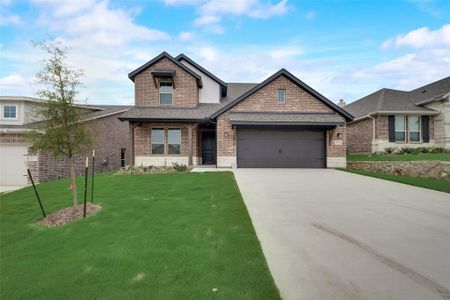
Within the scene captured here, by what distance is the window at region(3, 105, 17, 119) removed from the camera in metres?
16.1

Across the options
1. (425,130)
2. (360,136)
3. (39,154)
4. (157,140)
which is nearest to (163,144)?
(157,140)

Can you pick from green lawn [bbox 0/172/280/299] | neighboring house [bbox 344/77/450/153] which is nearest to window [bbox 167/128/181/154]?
green lawn [bbox 0/172/280/299]

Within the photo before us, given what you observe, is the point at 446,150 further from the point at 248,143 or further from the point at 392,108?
the point at 248,143

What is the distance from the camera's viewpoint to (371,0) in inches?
442

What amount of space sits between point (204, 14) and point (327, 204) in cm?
1029

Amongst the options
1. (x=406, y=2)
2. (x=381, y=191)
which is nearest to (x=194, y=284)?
(x=381, y=191)

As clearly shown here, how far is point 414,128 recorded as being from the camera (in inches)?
731

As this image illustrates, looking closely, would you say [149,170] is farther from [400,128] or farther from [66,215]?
[400,128]

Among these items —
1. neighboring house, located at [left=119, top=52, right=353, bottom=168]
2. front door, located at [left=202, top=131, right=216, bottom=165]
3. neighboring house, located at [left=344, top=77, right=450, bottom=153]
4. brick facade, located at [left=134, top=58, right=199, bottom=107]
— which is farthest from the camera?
neighboring house, located at [left=344, top=77, right=450, bottom=153]

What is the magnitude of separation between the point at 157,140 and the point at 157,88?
11.4 feet

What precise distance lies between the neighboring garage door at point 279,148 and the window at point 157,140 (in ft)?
16.0

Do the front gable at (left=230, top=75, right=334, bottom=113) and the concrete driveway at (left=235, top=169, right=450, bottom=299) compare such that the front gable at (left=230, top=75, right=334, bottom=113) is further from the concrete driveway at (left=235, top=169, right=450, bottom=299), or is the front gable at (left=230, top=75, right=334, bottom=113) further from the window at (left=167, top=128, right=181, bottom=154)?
the concrete driveway at (left=235, top=169, right=450, bottom=299)

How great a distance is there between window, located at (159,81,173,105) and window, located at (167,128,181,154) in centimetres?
201

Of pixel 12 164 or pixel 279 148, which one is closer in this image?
pixel 12 164
